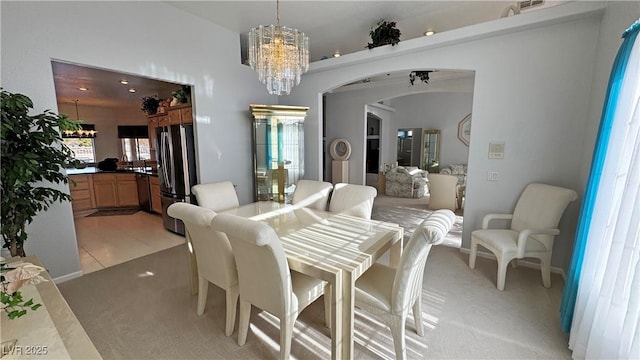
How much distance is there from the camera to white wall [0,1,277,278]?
2.38m

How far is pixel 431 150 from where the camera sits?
880cm

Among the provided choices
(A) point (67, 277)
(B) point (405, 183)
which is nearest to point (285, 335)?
(A) point (67, 277)

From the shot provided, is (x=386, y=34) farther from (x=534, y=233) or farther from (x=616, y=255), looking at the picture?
(x=616, y=255)

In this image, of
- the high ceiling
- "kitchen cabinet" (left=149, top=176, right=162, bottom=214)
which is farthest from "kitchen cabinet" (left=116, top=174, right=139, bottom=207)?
the high ceiling

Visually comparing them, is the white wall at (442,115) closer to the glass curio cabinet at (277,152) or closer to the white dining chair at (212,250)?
the glass curio cabinet at (277,152)

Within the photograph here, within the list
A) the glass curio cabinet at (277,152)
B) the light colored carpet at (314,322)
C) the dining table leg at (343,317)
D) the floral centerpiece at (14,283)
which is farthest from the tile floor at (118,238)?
the dining table leg at (343,317)

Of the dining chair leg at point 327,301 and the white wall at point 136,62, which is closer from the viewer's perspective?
the dining chair leg at point 327,301

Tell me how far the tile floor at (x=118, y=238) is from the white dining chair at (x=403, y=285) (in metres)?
3.14

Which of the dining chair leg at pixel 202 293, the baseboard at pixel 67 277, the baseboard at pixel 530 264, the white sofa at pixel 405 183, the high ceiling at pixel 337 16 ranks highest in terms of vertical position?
the high ceiling at pixel 337 16

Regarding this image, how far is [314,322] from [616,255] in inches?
78.6

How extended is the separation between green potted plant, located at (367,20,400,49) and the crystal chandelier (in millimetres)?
1366

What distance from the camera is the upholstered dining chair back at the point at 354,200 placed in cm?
267

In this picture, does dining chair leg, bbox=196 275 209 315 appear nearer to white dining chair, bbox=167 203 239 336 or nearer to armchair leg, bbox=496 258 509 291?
white dining chair, bbox=167 203 239 336

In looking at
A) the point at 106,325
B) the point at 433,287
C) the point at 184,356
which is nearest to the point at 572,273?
the point at 433,287
